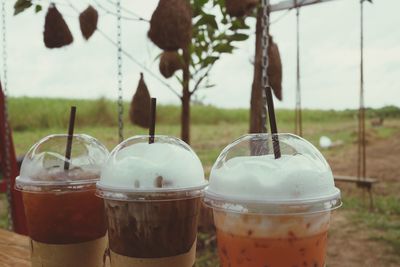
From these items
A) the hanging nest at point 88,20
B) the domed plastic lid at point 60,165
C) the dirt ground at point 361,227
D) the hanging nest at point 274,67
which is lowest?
the dirt ground at point 361,227

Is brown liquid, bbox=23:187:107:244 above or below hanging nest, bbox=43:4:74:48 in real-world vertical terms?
below

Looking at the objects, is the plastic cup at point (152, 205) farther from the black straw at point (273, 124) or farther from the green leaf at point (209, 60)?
the green leaf at point (209, 60)

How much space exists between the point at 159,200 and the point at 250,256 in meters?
0.17

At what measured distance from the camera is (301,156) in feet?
2.27

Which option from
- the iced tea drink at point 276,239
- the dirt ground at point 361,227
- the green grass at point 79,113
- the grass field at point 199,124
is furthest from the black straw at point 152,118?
the green grass at point 79,113

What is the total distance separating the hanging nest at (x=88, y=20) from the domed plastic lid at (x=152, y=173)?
3.77 ft

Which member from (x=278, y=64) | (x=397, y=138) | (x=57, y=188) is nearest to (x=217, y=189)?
(x=57, y=188)

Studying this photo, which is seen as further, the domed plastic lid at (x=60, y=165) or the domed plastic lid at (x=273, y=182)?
the domed plastic lid at (x=60, y=165)

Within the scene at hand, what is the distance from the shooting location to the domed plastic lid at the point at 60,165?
35.0 inches

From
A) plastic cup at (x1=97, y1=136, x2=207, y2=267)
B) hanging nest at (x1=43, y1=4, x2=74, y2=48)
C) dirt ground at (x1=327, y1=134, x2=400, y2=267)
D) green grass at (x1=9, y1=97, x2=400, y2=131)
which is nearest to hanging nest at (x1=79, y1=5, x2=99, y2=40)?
hanging nest at (x1=43, y1=4, x2=74, y2=48)

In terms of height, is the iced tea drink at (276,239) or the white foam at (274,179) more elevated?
the white foam at (274,179)

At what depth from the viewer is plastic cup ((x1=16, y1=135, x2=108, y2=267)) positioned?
88 centimetres

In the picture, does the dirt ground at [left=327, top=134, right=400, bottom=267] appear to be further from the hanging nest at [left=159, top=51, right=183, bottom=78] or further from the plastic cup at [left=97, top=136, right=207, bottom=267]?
the plastic cup at [left=97, top=136, right=207, bottom=267]

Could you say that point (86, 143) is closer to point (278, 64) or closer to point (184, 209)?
point (184, 209)
